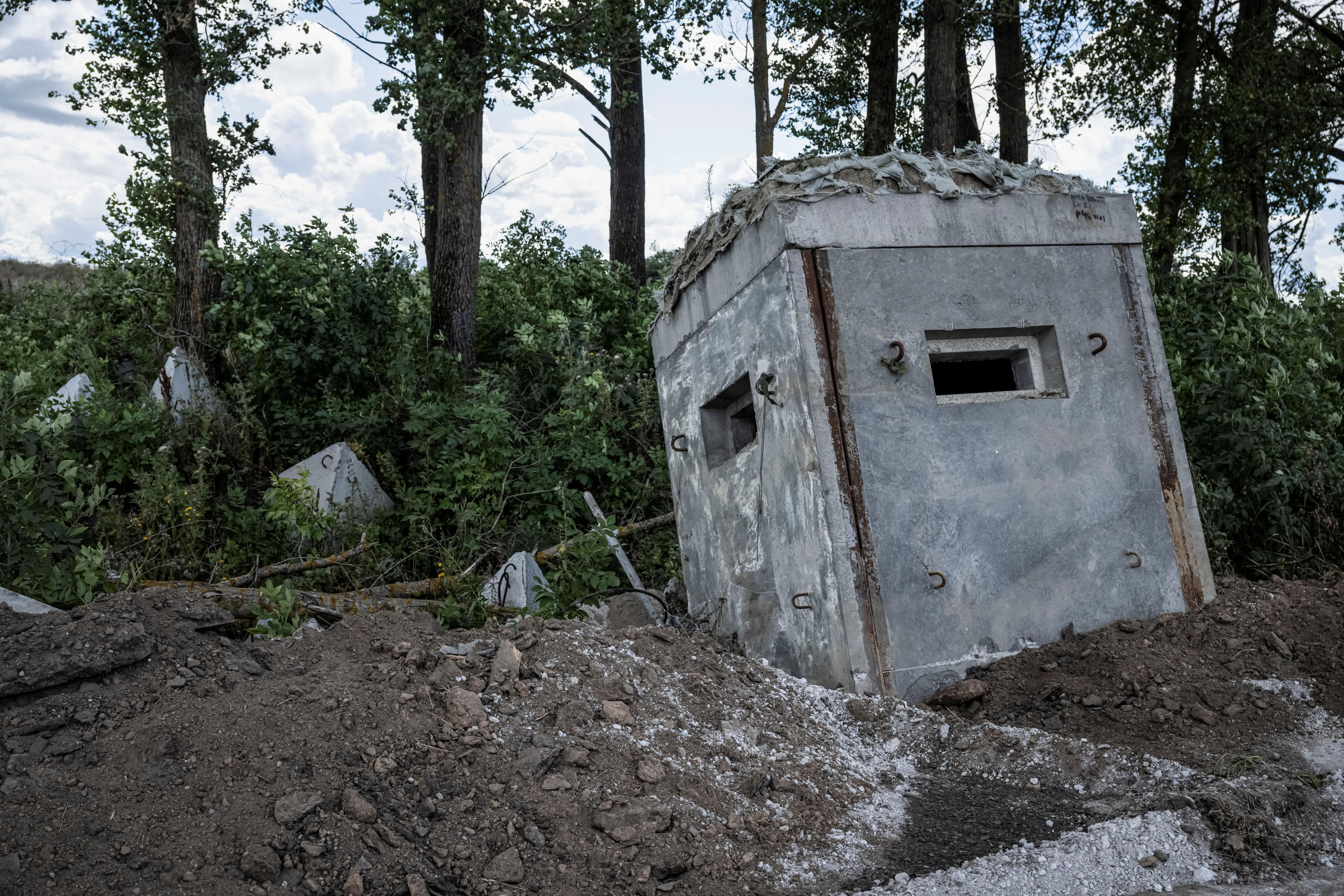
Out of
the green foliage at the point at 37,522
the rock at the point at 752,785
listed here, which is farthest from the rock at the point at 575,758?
the green foliage at the point at 37,522

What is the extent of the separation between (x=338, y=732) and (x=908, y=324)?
320 centimetres

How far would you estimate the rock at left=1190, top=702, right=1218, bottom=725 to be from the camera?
4.26m

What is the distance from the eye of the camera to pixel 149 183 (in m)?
10.3

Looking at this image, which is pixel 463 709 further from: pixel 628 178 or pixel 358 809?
pixel 628 178

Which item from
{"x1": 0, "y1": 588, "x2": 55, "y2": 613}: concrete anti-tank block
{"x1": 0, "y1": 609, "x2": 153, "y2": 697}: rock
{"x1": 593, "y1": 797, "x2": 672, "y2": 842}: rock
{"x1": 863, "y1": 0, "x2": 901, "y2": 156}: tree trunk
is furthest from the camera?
{"x1": 863, "y1": 0, "x2": 901, "y2": 156}: tree trunk

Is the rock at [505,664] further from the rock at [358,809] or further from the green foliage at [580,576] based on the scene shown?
the green foliage at [580,576]

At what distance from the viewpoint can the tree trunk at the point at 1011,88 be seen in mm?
12141

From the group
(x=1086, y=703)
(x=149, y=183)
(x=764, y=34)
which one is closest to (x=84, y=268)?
(x=149, y=183)

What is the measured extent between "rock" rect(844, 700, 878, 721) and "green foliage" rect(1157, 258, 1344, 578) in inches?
153

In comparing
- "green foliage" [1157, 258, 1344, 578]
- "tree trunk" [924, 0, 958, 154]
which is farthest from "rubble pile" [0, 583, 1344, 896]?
"tree trunk" [924, 0, 958, 154]

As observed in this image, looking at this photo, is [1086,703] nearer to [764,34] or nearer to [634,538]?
[634,538]

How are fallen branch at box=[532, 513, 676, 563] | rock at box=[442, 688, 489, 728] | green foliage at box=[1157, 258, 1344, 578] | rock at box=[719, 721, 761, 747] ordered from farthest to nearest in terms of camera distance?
fallen branch at box=[532, 513, 676, 563]
green foliage at box=[1157, 258, 1344, 578]
rock at box=[719, 721, 761, 747]
rock at box=[442, 688, 489, 728]

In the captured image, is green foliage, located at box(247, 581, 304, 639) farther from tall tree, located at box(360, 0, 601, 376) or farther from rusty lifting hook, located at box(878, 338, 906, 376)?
tall tree, located at box(360, 0, 601, 376)

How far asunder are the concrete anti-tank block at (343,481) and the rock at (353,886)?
6.16 meters
